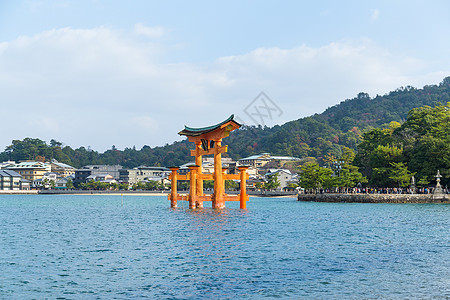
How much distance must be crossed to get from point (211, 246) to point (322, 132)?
170 metres

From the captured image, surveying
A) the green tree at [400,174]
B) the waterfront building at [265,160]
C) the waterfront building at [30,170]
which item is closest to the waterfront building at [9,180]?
the waterfront building at [30,170]

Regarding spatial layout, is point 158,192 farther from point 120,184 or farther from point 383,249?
point 383,249

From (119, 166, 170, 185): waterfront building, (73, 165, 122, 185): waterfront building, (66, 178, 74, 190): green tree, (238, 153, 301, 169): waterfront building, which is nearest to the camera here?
(66, 178, 74, 190): green tree

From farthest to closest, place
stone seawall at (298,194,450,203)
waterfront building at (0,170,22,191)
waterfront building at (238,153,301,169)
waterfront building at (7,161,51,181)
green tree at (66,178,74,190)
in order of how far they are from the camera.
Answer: waterfront building at (7,161,51,181) < waterfront building at (238,153,301,169) < green tree at (66,178,74,190) < waterfront building at (0,170,22,191) < stone seawall at (298,194,450,203)

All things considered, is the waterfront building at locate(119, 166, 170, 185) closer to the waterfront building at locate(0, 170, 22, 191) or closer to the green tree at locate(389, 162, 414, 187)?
the waterfront building at locate(0, 170, 22, 191)

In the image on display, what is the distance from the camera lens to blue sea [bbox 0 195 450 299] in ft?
52.5

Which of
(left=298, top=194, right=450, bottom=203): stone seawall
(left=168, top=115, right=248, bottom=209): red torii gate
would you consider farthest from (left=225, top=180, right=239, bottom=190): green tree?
(left=168, top=115, right=248, bottom=209): red torii gate

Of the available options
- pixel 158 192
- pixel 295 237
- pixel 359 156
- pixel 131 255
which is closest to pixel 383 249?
pixel 295 237

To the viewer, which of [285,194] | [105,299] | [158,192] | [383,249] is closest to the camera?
[105,299]

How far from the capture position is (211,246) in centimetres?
2538

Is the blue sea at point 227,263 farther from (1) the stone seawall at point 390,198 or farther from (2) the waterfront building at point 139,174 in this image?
(2) the waterfront building at point 139,174

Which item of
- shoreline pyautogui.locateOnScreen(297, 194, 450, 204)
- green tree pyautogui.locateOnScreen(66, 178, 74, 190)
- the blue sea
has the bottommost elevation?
the blue sea

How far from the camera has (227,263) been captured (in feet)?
68.0

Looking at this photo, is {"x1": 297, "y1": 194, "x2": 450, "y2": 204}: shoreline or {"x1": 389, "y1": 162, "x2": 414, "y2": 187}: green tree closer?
{"x1": 297, "y1": 194, "x2": 450, "y2": 204}: shoreline
